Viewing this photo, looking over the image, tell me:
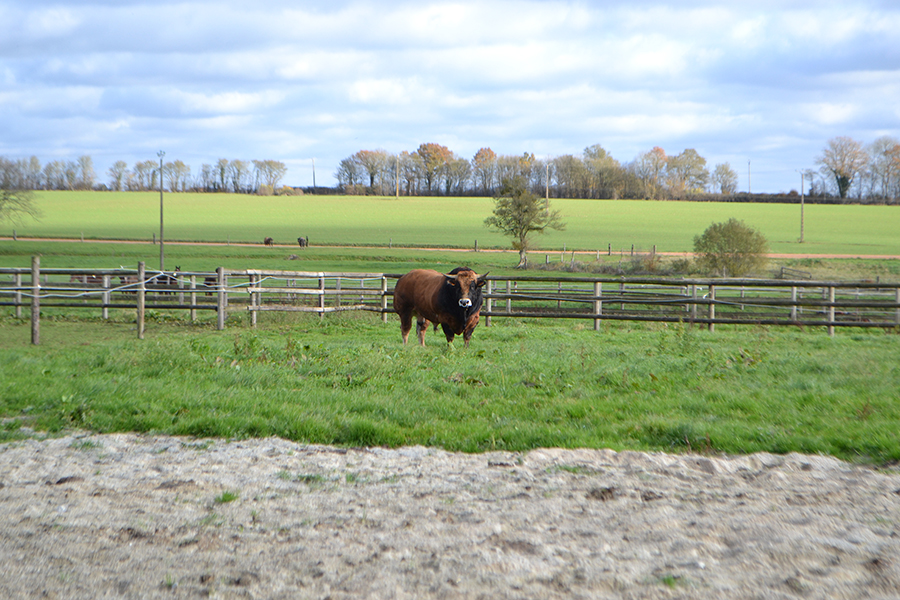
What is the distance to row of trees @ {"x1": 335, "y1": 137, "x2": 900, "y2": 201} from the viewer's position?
92.8m

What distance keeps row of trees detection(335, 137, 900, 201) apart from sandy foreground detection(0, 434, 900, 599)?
90.0 meters

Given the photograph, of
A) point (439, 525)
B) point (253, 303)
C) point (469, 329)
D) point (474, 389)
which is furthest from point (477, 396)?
point (253, 303)

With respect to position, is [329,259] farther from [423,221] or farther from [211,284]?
[211,284]

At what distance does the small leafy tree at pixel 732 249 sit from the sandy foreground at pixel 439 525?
35533 mm

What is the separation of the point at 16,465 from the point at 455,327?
7.44m

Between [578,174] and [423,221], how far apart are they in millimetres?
33695

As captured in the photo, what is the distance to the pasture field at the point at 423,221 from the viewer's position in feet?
210

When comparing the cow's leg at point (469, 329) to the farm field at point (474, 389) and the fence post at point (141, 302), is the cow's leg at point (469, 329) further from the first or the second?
the fence post at point (141, 302)

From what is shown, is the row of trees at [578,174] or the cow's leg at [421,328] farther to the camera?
the row of trees at [578,174]

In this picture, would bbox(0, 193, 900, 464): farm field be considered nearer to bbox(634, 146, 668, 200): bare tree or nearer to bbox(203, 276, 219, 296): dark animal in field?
bbox(203, 276, 219, 296): dark animal in field

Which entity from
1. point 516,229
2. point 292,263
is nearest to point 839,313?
point 516,229

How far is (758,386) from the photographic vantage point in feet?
24.1

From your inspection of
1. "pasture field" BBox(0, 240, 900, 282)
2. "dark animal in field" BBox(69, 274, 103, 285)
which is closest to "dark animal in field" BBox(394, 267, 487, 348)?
"dark animal in field" BBox(69, 274, 103, 285)

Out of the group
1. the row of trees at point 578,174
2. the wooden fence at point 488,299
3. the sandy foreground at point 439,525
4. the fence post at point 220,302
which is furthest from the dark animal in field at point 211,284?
the row of trees at point 578,174
